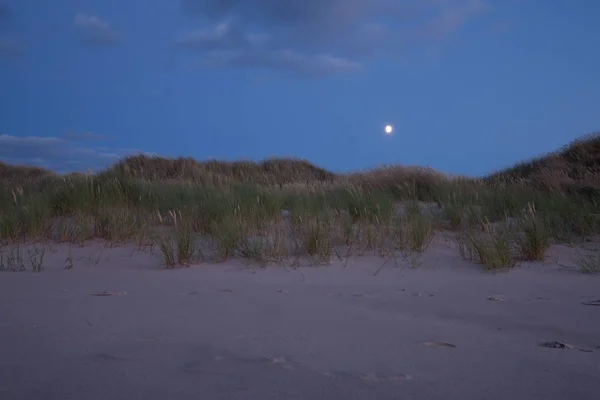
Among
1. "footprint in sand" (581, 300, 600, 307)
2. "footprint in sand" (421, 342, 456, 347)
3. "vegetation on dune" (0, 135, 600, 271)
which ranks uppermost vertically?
"vegetation on dune" (0, 135, 600, 271)

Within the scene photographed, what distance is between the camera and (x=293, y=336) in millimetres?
2541

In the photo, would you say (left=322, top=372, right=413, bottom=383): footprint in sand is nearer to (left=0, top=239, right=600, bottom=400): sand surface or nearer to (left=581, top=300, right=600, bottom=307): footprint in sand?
(left=0, top=239, right=600, bottom=400): sand surface

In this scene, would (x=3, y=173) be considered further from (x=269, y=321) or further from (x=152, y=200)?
A: (x=269, y=321)

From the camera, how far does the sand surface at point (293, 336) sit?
1867mm

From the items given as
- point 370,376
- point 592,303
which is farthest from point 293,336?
point 592,303

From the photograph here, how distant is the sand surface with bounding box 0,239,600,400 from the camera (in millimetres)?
1867

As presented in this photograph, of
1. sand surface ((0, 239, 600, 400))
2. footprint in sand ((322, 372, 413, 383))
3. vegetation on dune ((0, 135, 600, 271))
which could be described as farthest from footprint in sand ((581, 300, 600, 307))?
footprint in sand ((322, 372, 413, 383))

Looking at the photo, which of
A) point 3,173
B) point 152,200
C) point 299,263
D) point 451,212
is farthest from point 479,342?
point 3,173

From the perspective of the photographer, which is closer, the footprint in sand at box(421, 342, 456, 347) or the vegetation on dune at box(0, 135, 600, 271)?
the footprint in sand at box(421, 342, 456, 347)

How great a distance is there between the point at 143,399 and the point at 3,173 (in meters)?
29.3

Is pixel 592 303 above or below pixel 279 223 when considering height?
below

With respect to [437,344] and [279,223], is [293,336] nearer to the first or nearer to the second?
[437,344]

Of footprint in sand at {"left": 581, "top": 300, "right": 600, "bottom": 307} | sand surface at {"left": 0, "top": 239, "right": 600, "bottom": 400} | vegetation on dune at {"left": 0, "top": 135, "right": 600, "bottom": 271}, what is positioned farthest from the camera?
vegetation on dune at {"left": 0, "top": 135, "right": 600, "bottom": 271}

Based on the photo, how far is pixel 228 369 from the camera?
6.66 ft
